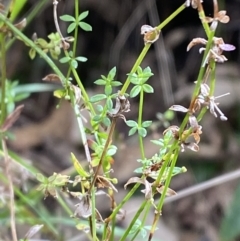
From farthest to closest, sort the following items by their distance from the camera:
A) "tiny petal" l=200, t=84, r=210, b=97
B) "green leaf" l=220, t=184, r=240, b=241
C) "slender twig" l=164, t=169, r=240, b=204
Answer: "green leaf" l=220, t=184, r=240, b=241 < "slender twig" l=164, t=169, r=240, b=204 < "tiny petal" l=200, t=84, r=210, b=97

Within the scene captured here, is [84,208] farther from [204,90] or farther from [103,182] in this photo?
[204,90]

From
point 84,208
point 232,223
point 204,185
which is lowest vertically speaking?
point 232,223

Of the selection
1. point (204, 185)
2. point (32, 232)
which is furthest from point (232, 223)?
point (32, 232)

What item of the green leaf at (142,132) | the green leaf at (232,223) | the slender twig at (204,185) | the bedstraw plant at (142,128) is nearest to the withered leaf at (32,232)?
the bedstraw plant at (142,128)

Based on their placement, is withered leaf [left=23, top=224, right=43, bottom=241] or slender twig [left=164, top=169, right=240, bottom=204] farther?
slender twig [left=164, top=169, right=240, bottom=204]

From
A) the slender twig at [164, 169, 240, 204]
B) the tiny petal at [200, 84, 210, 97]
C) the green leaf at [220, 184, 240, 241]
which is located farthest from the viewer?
the green leaf at [220, 184, 240, 241]

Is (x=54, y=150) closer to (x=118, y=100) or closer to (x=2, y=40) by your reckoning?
(x=2, y=40)

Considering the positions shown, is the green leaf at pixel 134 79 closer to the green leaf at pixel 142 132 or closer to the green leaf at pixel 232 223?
the green leaf at pixel 142 132

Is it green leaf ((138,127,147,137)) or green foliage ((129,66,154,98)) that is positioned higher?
green foliage ((129,66,154,98))

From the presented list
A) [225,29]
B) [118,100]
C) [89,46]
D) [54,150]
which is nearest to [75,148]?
[54,150]

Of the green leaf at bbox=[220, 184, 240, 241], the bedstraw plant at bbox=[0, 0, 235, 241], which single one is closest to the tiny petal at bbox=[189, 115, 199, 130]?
the bedstraw plant at bbox=[0, 0, 235, 241]

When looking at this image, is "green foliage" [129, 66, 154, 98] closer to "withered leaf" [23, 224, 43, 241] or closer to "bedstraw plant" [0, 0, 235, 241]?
"bedstraw plant" [0, 0, 235, 241]
